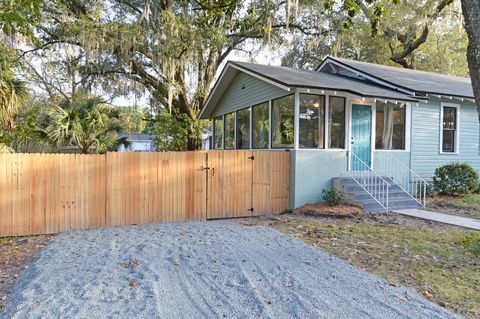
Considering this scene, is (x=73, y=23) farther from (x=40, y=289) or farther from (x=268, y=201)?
(x=40, y=289)

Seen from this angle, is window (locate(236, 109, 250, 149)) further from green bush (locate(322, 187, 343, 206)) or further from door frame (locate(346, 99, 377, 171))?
green bush (locate(322, 187, 343, 206))

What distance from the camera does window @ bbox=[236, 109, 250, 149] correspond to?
38.5 ft

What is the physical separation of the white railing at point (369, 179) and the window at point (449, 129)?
13.3ft

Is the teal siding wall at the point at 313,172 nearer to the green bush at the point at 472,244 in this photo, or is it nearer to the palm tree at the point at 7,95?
the green bush at the point at 472,244

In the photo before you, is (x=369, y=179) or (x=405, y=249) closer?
(x=405, y=249)

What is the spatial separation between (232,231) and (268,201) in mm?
2324

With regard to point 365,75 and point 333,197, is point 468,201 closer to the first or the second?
point 333,197

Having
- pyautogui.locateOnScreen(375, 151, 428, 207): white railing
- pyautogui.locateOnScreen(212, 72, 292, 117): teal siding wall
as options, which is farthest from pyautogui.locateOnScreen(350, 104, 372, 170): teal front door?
pyautogui.locateOnScreen(212, 72, 292, 117): teal siding wall

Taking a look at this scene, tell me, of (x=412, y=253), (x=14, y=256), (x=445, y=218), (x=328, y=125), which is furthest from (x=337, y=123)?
(x=14, y=256)

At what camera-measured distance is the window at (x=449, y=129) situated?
11430 millimetres

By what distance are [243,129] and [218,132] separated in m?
3.15

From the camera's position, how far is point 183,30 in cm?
1306

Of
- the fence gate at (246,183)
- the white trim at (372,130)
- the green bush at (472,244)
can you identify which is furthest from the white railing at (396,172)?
the green bush at (472,244)

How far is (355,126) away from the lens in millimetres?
9500
